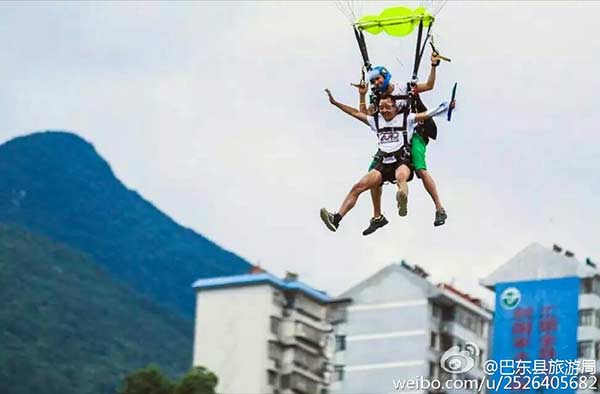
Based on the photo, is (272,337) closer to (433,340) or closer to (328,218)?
(433,340)

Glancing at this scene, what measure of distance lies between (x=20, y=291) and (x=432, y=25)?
16620cm

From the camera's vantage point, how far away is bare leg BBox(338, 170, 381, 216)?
35.2m

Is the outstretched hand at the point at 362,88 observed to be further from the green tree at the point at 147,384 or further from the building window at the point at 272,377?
the building window at the point at 272,377

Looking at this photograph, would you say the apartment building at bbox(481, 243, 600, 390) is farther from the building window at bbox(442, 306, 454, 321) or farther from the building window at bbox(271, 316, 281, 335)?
the building window at bbox(271, 316, 281, 335)

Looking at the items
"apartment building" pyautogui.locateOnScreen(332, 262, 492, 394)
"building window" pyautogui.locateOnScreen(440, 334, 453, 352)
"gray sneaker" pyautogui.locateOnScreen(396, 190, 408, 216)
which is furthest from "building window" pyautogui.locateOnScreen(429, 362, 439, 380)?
"gray sneaker" pyautogui.locateOnScreen(396, 190, 408, 216)

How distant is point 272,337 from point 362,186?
82.4 metres

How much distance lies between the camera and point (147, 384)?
10694cm

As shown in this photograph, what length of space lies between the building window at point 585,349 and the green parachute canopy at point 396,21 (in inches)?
2853

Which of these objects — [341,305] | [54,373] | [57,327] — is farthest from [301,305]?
[57,327]

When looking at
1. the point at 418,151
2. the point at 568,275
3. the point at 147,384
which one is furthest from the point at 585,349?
the point at 418,151

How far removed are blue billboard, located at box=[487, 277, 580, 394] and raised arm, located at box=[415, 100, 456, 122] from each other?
71.4m

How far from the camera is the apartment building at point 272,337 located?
376 ft

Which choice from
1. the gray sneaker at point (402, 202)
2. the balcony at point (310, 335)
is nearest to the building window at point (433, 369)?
the balcony at point (310, 335)

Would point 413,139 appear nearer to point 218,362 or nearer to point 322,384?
point 322,384
